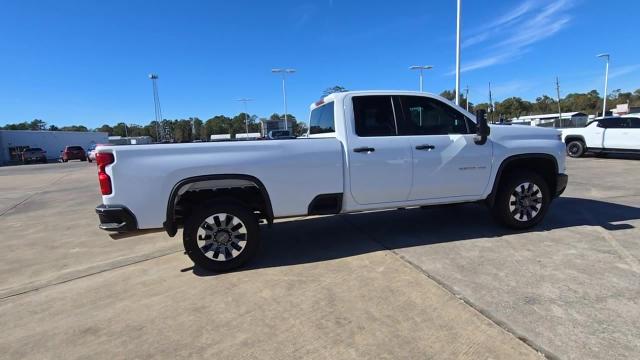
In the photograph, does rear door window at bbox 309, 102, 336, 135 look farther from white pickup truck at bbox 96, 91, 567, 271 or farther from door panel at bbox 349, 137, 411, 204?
door panel at bbox 349, 137, 411, 204

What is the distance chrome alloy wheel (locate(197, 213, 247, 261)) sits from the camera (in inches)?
173

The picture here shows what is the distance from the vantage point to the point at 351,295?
3703mm

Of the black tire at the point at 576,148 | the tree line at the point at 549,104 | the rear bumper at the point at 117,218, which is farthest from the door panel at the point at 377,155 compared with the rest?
the tree line at the point at 549,104

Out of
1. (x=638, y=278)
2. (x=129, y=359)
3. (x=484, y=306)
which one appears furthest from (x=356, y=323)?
(x=638, y=278)

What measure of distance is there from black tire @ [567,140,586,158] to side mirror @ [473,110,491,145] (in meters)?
15.0

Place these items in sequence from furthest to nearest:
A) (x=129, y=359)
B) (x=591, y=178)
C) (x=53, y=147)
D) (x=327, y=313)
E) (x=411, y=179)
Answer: (x=53, y=147), (x=591, y=178), (x=411, y=179), (x=327, y=313), (x=129, y=359)

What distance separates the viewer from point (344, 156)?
4.70 meters

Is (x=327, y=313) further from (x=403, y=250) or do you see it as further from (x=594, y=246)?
(x=594, y=246)

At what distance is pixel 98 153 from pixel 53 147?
7123cm

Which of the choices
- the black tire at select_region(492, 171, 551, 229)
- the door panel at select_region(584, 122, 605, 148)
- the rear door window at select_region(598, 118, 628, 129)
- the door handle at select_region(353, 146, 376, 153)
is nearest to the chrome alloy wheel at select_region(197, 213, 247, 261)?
the door handle at select_region(353, 146, 376, 153)

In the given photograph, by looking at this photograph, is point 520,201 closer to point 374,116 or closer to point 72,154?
point 374,116

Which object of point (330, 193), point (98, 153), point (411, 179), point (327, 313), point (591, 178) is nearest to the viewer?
point (327, 313)

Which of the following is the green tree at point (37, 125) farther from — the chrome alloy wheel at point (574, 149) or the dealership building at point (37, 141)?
the chrome alloy wheel at point (574, 149)

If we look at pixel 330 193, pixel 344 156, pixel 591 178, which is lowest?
pixel 591 178
